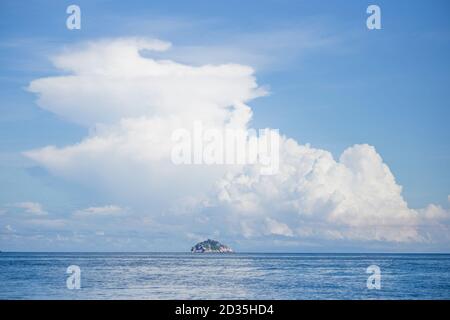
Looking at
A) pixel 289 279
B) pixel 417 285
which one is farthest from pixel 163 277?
pixel 417 285

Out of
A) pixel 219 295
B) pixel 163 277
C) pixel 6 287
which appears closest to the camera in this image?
pixel 219 295

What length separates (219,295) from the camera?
27.1m

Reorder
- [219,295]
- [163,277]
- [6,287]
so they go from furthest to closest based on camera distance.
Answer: [163,277]
[6,287]
[219,295]
